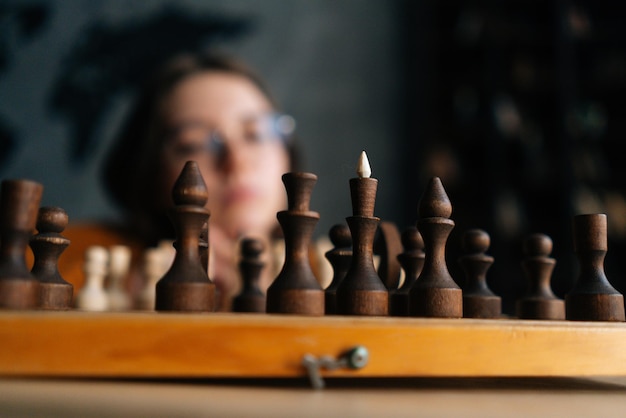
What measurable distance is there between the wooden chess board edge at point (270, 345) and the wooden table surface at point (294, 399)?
14 mm

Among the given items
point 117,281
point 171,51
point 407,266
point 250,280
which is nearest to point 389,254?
point 407,266

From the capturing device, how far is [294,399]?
0.36 m

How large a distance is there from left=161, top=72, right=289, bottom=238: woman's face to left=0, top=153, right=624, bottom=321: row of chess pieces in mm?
1038

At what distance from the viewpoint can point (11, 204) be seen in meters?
0.42

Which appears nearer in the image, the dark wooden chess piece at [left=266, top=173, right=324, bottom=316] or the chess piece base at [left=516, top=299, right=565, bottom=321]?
the dark wooden chess piece at [left=266, top=173, right=324, bottom=316]

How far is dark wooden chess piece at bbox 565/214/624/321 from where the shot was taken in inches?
20.6

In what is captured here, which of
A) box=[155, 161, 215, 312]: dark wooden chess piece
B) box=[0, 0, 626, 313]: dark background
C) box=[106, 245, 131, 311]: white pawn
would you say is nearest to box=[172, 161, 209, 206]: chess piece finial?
box=[155, 161, 215, 312]: dark wooden chess piece

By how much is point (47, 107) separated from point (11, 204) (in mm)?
2295

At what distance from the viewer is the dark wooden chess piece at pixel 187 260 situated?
447 millimetres

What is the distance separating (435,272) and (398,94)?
2599 millimetres

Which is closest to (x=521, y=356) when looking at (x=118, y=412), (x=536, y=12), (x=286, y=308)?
(x=286, y=308)

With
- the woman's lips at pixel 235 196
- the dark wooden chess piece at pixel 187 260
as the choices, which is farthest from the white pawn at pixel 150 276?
the dark wooden chess piece at pixel 187 260

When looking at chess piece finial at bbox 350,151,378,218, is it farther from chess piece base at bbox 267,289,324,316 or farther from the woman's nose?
the woman's nose

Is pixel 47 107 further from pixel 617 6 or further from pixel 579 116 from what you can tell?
pixel 617 6
